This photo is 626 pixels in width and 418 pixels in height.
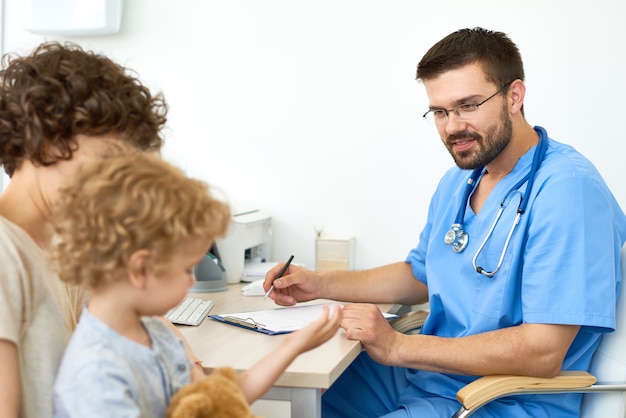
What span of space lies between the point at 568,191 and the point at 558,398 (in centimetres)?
46

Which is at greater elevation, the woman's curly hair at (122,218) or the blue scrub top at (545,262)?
the woman's curly hair at (122,218)

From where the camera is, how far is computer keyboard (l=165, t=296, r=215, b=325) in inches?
65.0

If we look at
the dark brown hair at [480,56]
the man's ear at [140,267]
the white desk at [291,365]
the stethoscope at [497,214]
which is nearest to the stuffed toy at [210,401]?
the man's ear at [140,267]

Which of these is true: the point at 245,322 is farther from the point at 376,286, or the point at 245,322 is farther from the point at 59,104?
the point at 59,104

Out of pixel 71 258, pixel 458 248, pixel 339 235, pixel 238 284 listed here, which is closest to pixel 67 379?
pixel 71 258

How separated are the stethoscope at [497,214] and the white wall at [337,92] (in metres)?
0.62

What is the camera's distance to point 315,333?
3.34ft

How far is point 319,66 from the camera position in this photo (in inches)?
98.0

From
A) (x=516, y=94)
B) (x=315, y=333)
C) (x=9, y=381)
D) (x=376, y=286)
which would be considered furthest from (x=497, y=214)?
(x=9, y=381)

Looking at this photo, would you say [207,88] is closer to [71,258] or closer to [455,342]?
[455,342]

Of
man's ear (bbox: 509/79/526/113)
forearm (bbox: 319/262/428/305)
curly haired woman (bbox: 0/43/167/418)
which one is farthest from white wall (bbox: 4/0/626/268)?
curly haired woman (bbox: 0/43/167/418)

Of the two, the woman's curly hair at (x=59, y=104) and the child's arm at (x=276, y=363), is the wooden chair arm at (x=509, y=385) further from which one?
the woman's curly hair at (x=59, y=104)

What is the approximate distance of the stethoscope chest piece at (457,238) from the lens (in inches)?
67.3

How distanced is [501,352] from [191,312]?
2.49ft
